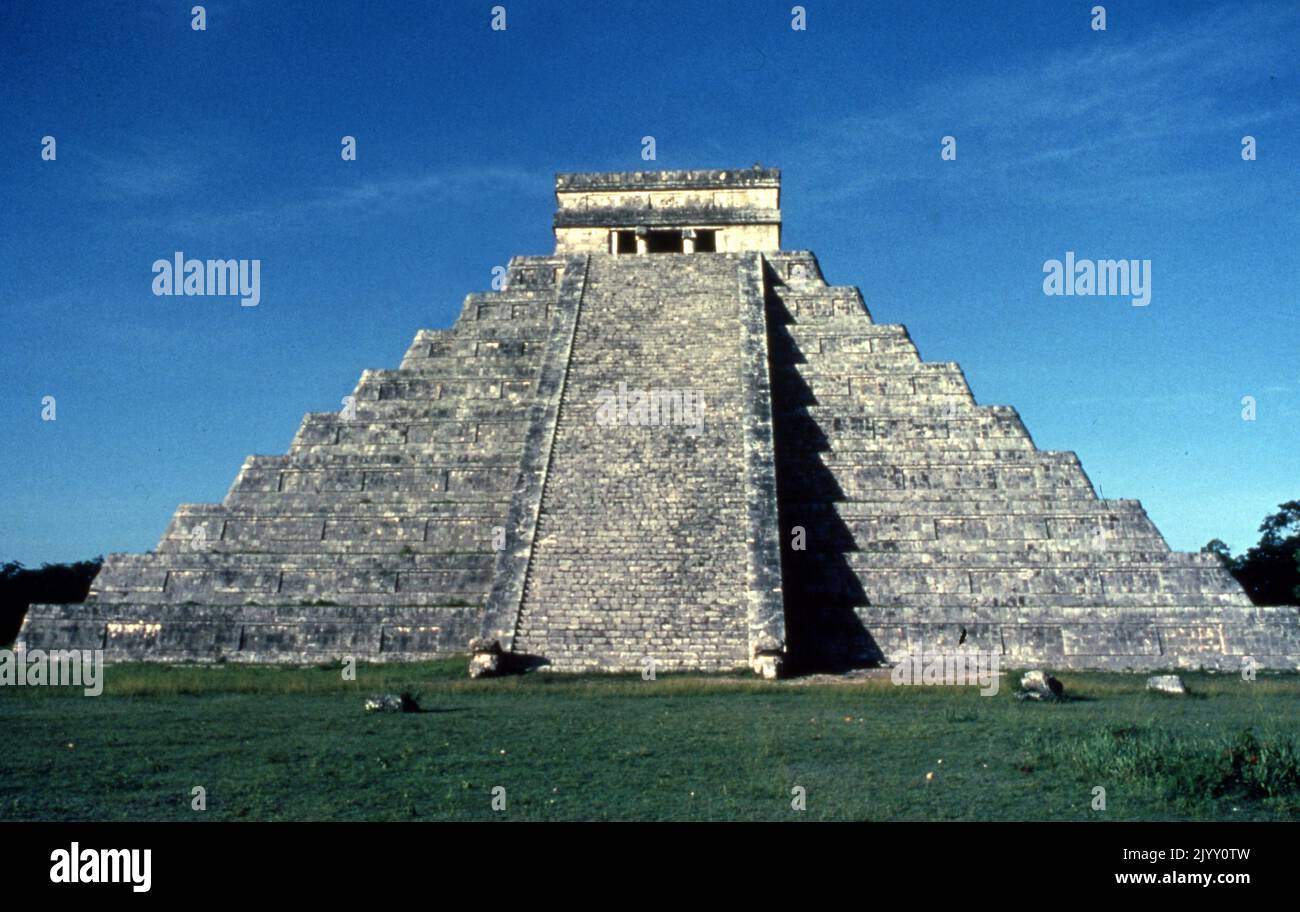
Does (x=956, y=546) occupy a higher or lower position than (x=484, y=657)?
higher

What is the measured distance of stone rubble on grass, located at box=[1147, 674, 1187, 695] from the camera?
13.1 metres

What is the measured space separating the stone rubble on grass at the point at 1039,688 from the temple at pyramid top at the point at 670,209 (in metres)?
15.0

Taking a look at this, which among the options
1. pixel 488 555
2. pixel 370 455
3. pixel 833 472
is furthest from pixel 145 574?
pixel 833 472

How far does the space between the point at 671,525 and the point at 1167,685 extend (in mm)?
7256

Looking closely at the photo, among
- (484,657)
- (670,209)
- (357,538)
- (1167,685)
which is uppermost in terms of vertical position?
(670,209)

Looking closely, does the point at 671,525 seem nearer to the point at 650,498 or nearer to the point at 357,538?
the point at 650,498

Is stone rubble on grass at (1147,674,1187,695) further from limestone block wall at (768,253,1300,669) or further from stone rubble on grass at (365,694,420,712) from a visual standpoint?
stone rubble on grass at (365,694,420,712)

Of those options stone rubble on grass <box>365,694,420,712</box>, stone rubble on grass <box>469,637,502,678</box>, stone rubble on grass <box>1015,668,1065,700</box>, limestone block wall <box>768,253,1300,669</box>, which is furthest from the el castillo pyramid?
stone rubble on grass <box>365,694,420,712</box>

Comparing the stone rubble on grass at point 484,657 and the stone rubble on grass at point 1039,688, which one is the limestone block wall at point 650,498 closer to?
the stone rubble on grass at point 484,657

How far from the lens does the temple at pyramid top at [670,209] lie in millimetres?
25766

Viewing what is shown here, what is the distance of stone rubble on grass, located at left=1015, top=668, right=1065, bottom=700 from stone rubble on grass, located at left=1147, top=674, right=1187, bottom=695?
1352 mm

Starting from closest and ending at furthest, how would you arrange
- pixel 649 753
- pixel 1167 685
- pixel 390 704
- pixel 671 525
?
1. pixel 649 753
2. pixel 390 704
3. pixel 1167 685
4. pixel 671 525

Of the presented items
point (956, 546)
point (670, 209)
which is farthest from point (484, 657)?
point (670, 209)

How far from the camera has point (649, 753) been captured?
345 inches
